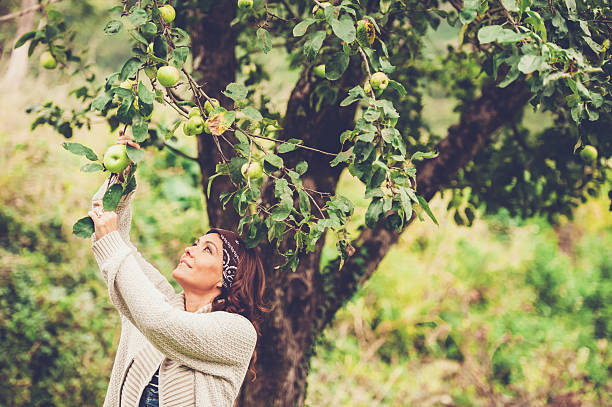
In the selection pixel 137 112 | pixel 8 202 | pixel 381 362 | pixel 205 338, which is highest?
pixel 137 112

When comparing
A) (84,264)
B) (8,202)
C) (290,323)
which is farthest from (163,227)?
(290,323)

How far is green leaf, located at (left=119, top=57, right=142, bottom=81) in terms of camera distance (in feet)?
3.56

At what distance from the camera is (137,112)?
110 centimetres

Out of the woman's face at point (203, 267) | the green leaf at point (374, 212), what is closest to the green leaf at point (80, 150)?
the woman's face at point (203, 267)

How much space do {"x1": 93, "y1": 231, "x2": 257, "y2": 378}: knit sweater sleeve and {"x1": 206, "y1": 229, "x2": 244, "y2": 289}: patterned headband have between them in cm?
11

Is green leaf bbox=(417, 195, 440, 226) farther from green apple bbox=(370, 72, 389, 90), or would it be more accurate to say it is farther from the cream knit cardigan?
the cream knit cardigan

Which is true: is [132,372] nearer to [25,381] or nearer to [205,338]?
[205,338]

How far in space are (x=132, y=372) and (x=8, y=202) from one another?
329 centimetres

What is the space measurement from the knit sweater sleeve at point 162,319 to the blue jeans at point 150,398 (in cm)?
14

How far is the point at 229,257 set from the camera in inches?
58.0

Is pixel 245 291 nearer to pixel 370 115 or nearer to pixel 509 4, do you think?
pixel 370 115

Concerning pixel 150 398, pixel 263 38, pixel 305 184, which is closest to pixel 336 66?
pixel 263 38

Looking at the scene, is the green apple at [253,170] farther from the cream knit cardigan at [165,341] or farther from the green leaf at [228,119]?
the cream knit cardigan at [165,341]

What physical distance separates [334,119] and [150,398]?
104 cm
